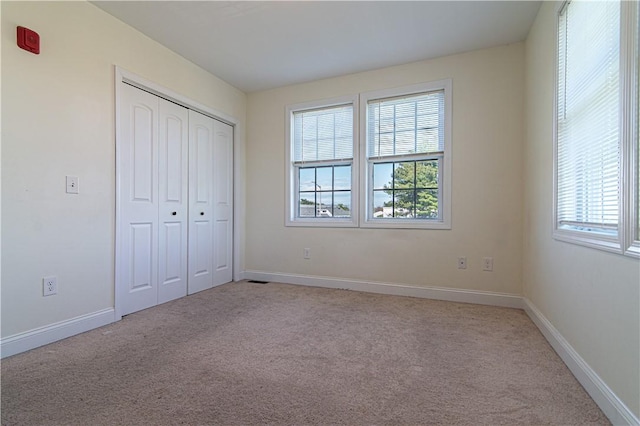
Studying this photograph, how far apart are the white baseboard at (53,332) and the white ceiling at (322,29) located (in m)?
2.32

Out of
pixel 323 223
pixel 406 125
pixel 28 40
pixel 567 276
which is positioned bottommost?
pixel 567 276

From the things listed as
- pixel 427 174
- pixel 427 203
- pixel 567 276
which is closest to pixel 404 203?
pixel 427 203

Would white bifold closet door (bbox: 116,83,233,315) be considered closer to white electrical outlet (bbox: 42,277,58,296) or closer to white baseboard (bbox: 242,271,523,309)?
white electrical outlet (bbox: 42,277,58,296)

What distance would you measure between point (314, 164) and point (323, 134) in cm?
39

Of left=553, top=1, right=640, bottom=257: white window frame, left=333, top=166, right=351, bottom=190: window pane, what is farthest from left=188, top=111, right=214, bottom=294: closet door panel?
left=553, top=1, right=640, bottom=257: white window frame

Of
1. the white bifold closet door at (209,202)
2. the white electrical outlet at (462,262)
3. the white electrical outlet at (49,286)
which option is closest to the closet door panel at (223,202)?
the white bifold closet door at (209,202)

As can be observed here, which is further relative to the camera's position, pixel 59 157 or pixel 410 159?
pixel 410 159

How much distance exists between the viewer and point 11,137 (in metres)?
1.85

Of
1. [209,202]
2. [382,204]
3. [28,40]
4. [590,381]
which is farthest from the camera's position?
[209,202]

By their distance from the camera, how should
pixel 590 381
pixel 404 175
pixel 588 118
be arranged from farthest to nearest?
pixel 404 175
pixel 588 118
pixel 590 381

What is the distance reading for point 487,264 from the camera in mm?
2932

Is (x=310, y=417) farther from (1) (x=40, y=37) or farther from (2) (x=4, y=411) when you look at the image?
(1) (x=40, y=37)

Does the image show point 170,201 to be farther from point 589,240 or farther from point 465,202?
point 589,240

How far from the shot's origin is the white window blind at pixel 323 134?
358 centimetres
